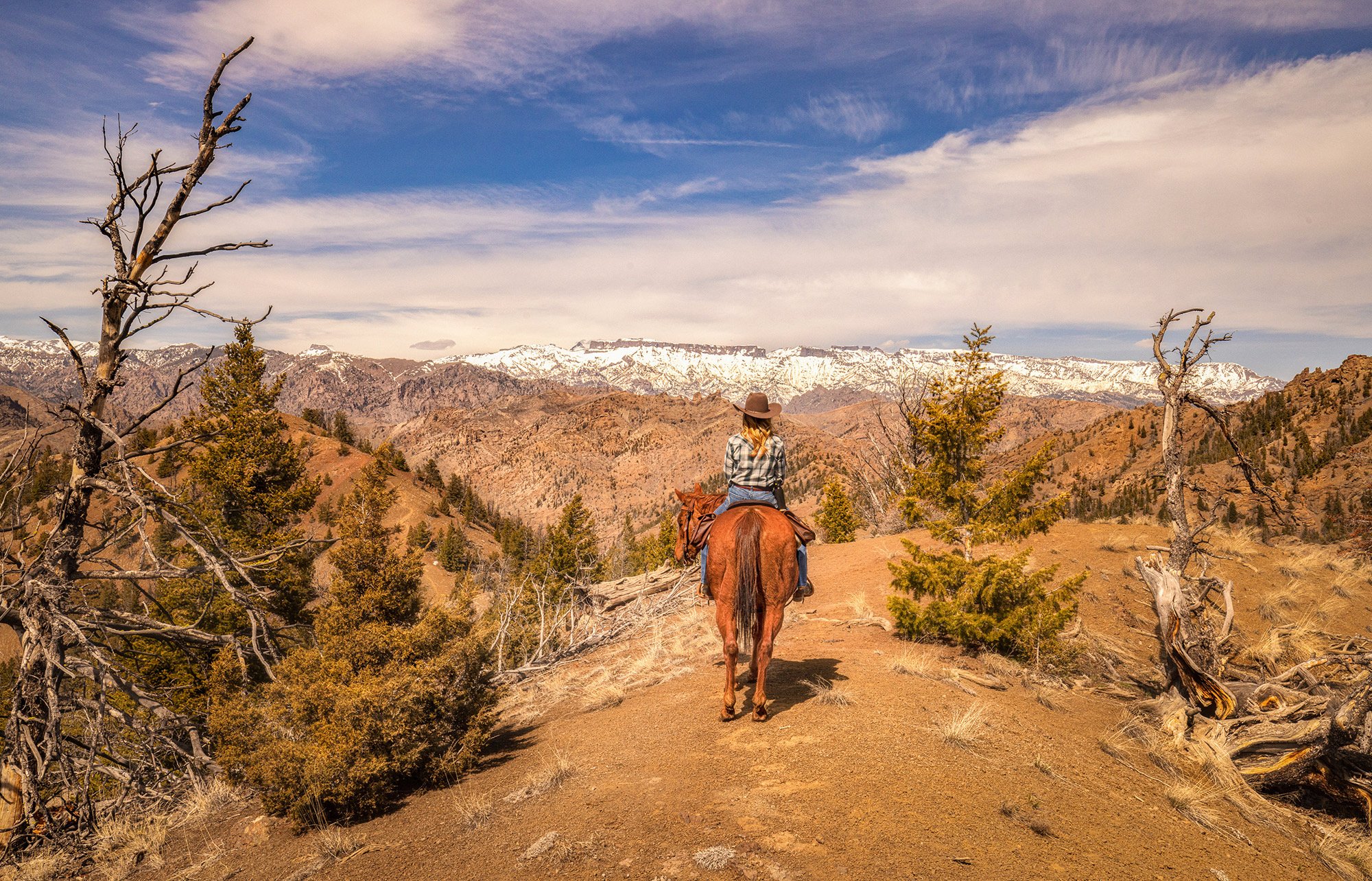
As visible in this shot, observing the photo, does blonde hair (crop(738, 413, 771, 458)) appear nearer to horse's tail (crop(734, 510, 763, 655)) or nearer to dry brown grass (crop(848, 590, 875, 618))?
horse's tail (crop(734, 510, 763, 655))

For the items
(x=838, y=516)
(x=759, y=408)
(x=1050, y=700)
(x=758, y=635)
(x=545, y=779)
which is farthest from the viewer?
(x=838, y=516)

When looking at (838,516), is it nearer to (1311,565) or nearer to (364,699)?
(1311,565)

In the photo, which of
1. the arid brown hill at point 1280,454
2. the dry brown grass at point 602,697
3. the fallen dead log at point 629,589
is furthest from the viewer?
the arid brown hill at point 1280,454

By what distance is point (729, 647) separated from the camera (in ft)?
23.8

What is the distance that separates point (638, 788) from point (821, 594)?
14.2 m

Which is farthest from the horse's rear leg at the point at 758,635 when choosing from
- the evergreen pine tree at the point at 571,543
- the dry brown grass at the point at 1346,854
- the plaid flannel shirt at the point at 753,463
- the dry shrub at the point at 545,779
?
the evergreen pine tree at the point at 571,543

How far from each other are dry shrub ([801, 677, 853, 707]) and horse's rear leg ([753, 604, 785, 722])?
0.81m

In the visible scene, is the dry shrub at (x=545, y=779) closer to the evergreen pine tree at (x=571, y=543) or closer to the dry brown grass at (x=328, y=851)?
the dry brown grass at (x=328, y=851)

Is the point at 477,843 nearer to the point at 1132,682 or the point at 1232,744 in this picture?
the point at 1232,744

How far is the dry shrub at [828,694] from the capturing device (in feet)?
25.0

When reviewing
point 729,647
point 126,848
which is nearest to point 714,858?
point 729,647

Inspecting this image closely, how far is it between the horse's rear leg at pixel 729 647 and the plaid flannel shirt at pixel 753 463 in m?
1.51

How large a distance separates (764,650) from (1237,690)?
6399 mm

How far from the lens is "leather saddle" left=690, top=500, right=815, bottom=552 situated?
304 inches
